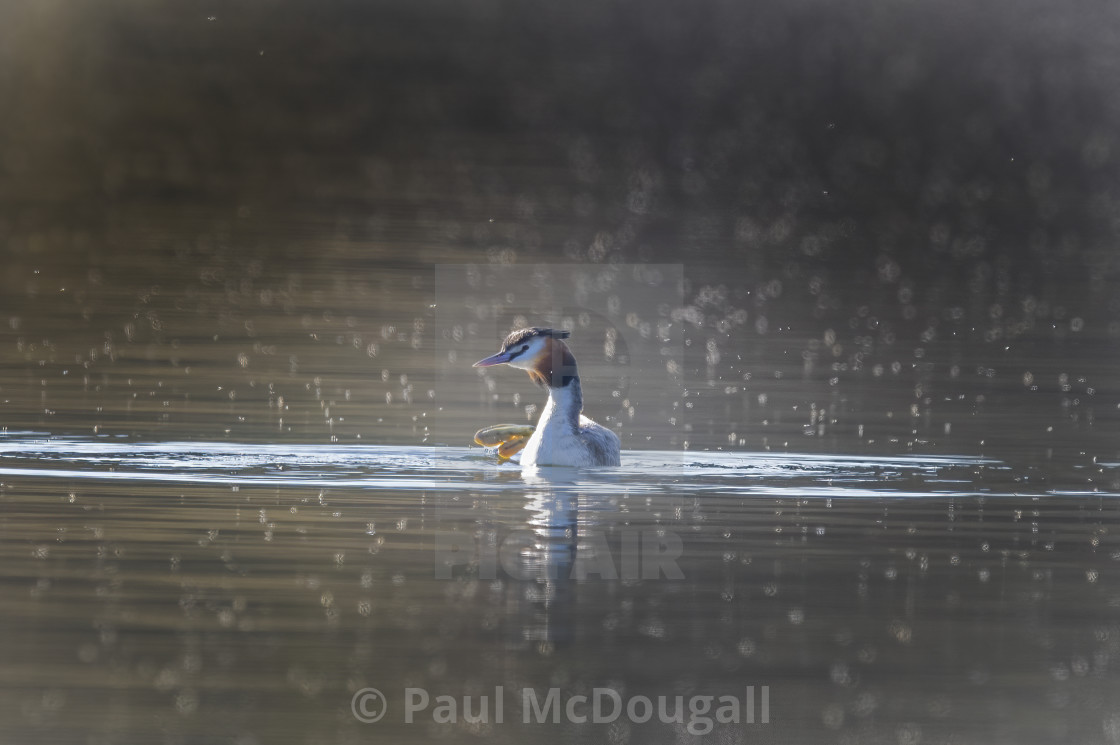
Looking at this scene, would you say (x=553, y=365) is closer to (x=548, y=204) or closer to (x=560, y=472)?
(x=560, y=472)

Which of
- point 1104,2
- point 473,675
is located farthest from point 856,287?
point 1104,2

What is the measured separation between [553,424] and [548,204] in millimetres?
22185

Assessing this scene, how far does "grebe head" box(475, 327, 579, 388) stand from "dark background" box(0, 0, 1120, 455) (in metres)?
0.85

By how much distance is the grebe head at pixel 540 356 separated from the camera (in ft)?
43.1

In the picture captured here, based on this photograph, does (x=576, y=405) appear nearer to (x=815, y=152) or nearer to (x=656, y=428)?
(x=656, y=428)

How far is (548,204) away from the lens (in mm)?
34812

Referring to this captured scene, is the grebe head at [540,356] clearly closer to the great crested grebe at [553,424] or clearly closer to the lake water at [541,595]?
the great crested grebe at [553,424]

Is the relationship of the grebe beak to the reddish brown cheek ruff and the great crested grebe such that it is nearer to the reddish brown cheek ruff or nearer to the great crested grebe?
the great crested grebe

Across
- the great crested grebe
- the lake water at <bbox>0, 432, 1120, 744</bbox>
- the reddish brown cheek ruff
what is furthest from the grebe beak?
the lake water at <bbox>0, 432, 1120, 744</bbox>

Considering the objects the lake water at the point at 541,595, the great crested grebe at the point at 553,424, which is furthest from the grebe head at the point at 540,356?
the lake water at the point at 541,595

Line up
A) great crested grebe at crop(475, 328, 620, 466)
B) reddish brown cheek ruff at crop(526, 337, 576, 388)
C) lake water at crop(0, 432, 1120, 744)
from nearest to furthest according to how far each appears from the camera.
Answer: lake water at crop(0, 432, 1120, 744)
great crested grebe at crop(475, 328, 620, 466)
reddish brown cheek ruff at crop(526, 337, 576, 388)

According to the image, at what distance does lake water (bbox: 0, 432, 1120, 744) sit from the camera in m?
7.23

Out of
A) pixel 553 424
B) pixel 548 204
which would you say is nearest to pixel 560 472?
→ pixel 553 424

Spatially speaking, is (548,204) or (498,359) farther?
(548,204)
